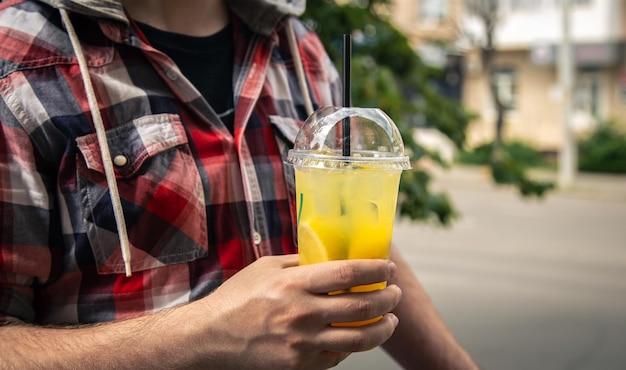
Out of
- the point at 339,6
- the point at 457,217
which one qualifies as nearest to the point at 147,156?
the point at 339,6

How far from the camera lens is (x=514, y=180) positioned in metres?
4.26

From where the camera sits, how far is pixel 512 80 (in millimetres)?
26078

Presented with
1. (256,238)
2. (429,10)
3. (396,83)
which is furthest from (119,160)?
(429,10)

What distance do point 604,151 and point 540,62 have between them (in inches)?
227

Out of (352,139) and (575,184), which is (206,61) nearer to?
(352,139)

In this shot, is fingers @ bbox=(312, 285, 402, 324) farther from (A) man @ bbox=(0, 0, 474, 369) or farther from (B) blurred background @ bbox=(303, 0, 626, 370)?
(B) blurred background @ bbox=(303, 0, 626, 370)

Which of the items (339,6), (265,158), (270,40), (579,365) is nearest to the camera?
(265,158)

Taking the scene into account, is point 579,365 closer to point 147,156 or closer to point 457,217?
point 457,217

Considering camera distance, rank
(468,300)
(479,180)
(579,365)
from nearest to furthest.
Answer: (579,365) < (468,300) < (479,180)

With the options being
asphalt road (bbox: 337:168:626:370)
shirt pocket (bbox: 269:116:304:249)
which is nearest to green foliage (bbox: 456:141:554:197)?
asphalt road (bbox: 337:168:626:370)

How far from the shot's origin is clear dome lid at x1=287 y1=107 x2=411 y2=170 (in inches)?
50.0

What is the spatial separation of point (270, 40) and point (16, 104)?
62 centimetres

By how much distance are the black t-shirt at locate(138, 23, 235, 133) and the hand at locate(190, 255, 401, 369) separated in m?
0.49

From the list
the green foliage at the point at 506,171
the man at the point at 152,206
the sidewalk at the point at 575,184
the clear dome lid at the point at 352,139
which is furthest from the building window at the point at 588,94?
the clear dome lid at the point at 352,139
